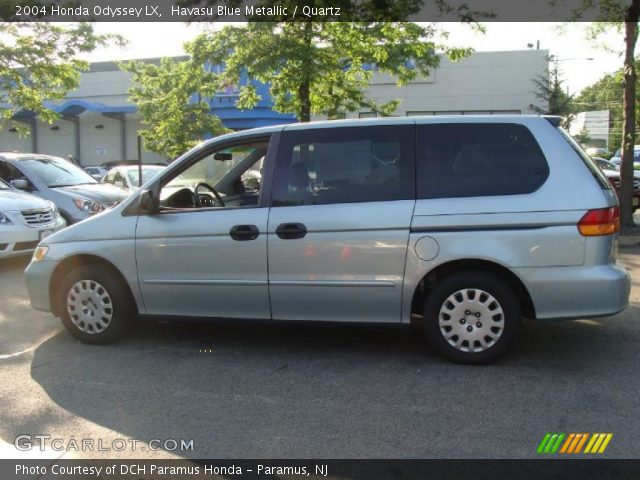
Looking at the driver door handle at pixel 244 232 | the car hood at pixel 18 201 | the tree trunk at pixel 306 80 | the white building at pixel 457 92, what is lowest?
the car hood at pixel 18 201

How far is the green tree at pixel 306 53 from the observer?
12.4 metres

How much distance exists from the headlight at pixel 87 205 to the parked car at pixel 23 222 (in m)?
0.85

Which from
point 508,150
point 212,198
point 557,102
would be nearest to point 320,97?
point 212,198

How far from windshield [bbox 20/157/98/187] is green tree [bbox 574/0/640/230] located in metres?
10.00

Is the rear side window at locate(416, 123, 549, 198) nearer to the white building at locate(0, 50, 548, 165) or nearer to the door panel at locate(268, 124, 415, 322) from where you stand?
the door panel at locate(268, 124, 415, 322)

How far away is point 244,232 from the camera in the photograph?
474 cm

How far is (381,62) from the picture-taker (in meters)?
Answer: 13.9

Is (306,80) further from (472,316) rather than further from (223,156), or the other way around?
(472,316)

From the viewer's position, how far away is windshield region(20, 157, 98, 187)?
1098 centimetres

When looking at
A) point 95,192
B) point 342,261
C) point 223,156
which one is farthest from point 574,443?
point 95,192

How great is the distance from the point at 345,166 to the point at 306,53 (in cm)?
835

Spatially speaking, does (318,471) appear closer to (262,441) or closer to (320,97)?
(262,441)

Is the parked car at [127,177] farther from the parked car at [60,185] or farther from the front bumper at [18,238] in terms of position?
the front bumper at [18,238]

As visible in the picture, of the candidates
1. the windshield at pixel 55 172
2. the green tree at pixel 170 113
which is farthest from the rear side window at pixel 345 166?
the green tree at pixel 170 113
